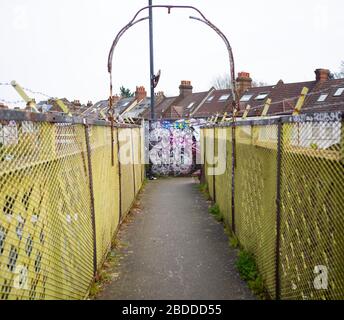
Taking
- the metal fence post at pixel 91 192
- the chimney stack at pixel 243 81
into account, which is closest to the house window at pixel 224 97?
the chimney stack at pixel 243 81

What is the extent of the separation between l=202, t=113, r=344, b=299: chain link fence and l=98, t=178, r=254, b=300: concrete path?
0.56m

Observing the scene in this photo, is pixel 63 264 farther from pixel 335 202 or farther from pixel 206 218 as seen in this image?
pixel 206 218

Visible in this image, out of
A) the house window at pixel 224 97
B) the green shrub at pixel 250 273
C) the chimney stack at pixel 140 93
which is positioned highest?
the chimney stack at pixel 140 93

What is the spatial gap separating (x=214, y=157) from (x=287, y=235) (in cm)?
569

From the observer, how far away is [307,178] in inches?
107

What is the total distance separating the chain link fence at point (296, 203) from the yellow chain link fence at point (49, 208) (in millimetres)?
2081

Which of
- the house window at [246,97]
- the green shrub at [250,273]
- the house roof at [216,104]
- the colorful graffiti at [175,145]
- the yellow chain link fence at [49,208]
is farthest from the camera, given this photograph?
the house roof at [216,104]

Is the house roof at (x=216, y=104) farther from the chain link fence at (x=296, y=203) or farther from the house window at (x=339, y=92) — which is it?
the chain link fence at (x=296, y=203)

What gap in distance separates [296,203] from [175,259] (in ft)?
9.20

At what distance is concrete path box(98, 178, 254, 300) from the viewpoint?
4211mm

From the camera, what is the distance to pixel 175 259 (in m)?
5.30

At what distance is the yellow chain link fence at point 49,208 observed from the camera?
2.20 metres

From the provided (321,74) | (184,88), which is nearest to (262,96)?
(321,74)

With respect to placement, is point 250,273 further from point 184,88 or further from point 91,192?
point 184,88
